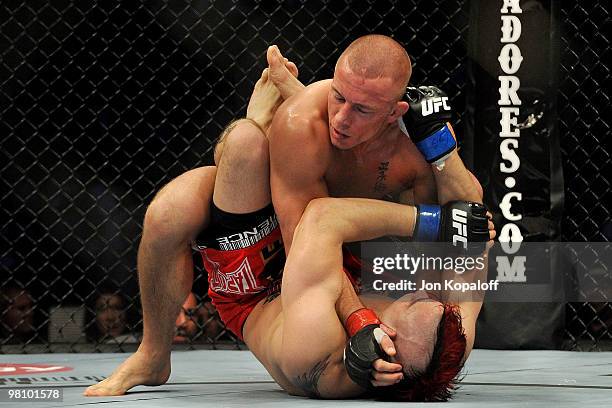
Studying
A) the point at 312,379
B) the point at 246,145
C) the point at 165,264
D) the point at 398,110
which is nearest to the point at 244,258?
the point at 165,264

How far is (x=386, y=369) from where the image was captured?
2039mm

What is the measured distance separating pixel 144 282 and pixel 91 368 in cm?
70

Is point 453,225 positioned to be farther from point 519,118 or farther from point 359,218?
point 519,118

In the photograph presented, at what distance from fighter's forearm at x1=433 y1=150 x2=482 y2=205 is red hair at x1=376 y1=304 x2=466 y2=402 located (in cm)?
33

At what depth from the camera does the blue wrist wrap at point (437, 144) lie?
2.33m

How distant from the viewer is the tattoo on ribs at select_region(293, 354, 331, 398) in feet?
7.15

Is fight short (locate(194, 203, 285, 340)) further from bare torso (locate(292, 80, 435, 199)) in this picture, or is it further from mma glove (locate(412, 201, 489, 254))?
mma glove (locate(412, 201, 489, 254))

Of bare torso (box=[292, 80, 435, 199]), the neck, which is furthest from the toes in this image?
the neck

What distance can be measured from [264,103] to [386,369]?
0.89 m

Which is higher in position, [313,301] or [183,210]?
[183,210]

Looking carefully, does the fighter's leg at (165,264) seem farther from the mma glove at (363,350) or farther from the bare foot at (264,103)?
the mma glove at (363,350)

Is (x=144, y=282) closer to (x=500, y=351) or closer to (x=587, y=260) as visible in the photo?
(x=500, y=351)

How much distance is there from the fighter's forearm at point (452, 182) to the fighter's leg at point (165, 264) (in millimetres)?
556

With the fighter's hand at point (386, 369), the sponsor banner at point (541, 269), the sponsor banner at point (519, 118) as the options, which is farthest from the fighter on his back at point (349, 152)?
the sponsor banner at point (519, 118)
